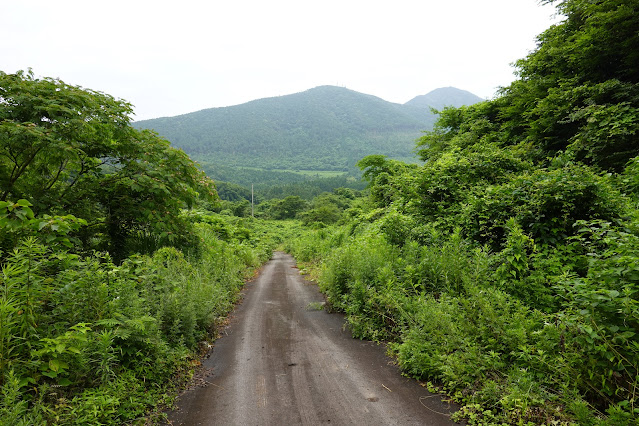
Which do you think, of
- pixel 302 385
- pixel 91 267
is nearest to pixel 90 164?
pixel 91 267

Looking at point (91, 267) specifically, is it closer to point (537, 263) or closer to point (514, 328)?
point (514, 328)

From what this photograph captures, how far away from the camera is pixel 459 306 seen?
506 cm

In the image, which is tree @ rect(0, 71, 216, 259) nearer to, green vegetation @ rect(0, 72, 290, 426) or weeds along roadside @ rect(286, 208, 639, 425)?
green vegetation @ rect(0, 72, 290, 426)

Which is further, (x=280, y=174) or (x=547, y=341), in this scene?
(x=280, y=174)

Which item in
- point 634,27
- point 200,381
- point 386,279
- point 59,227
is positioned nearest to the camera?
point 59,227

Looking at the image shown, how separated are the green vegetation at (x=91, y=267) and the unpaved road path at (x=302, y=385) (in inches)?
22.8

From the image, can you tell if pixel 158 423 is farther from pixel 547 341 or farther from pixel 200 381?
pixel 547 341

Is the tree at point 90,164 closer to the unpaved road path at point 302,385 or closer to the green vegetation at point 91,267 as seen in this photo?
the green vegetation at point 91,267

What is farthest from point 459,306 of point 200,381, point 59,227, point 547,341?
point 59,227

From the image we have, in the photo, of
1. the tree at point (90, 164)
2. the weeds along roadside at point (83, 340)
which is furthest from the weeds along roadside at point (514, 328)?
the tree at point (90, 164)

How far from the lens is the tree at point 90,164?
17.0 ft

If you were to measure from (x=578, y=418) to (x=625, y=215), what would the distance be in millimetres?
3538

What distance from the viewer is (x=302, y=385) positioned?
4.25m

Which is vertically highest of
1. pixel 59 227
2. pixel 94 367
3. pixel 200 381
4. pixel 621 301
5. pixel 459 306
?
pixel 59 227
